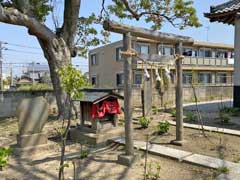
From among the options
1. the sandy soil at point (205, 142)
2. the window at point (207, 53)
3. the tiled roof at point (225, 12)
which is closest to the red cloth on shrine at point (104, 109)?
the sandy soil at point (205, 142)

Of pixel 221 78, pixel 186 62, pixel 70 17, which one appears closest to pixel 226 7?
pixel 70 17

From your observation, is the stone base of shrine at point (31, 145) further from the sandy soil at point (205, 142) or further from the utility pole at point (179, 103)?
the utility pole at point (179, 103)

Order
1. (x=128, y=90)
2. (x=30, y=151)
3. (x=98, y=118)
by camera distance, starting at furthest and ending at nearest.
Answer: (x=98, y=118) < (x=30, y=151) < (x=128, y=90)

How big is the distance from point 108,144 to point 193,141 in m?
1.82

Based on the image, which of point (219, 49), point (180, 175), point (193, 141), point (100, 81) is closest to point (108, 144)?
point (193, 141)

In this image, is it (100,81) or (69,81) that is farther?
(100,81)

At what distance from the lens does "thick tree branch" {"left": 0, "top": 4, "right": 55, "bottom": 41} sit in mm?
7332

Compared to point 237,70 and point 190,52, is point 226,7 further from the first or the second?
point 190,52

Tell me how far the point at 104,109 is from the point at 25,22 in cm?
412

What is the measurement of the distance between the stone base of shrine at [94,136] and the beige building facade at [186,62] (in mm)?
17566

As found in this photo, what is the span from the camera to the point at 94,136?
5.54 metres

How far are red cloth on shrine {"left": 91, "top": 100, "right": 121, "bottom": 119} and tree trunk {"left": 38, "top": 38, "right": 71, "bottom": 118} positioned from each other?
3.09 meters

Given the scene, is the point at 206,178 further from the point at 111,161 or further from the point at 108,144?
the point at 108,144

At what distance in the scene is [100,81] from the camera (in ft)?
92.3
